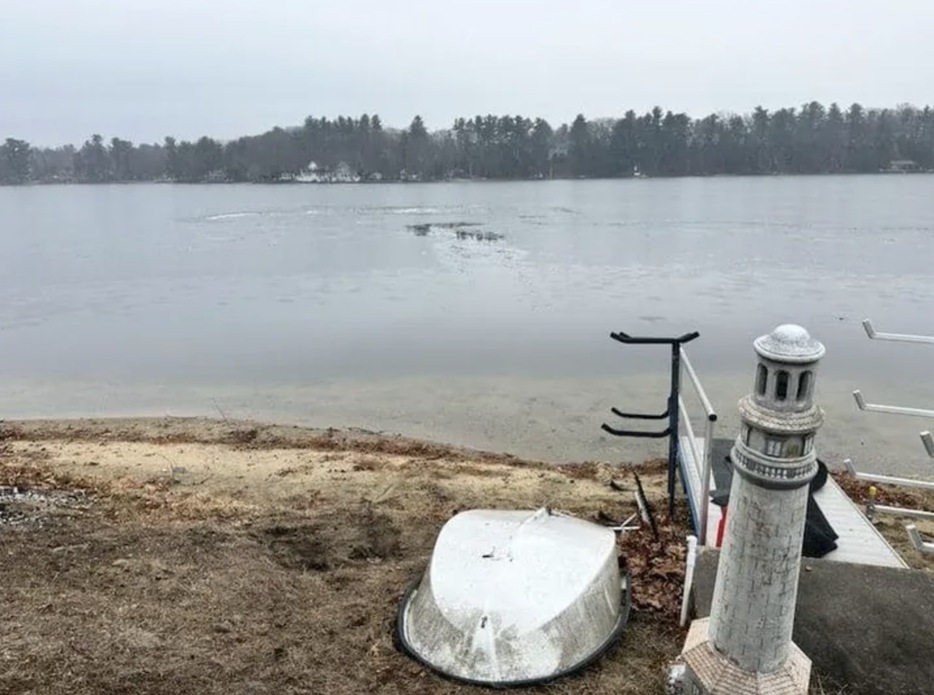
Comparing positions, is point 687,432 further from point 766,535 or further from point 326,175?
point 326,175

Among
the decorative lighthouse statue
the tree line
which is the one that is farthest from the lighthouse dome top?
the tree line

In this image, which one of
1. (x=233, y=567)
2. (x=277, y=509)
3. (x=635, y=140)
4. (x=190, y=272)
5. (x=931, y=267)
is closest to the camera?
(x=233, y=567)

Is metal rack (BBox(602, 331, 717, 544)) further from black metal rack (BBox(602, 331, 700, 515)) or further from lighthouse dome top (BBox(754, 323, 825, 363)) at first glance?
lighthouse dome top (BBox(754, 323, 825, 363))

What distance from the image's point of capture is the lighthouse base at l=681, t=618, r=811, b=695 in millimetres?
2469

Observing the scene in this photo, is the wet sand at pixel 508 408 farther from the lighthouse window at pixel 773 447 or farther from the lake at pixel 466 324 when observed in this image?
the lighthouse window at pixel 773 447

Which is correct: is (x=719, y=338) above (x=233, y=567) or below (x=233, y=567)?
below

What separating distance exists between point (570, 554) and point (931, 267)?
2463 cm

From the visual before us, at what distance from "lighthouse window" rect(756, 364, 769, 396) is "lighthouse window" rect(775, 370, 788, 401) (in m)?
0.03

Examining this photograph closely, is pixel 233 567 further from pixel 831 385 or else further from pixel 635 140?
pixel 635 140

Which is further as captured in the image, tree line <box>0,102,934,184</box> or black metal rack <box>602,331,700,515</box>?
tree line <box>0,102,934,184</box>

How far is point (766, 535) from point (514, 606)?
1.33 meters

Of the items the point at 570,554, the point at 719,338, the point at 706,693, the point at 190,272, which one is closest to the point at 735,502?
the point at 706,693

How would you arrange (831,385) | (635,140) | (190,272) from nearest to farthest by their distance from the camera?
1. (831,385)
2. (190,272)
3. (635,140)

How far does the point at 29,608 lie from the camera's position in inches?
153
